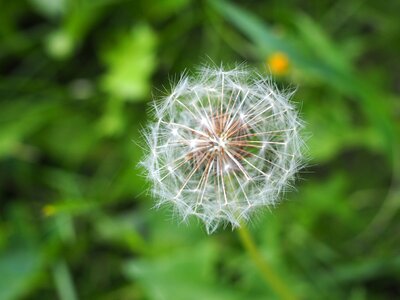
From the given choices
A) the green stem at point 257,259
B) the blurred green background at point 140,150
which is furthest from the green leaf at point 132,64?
the green stem at point 257,259

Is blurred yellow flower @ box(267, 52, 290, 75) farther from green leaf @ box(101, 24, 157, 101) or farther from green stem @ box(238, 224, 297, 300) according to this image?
green stem @ box(238, 224, 297, 300)

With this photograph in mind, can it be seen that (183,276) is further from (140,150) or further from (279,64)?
(279,64)

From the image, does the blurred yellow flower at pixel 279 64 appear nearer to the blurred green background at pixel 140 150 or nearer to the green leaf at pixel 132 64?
the blurred green background at pixel 140 150

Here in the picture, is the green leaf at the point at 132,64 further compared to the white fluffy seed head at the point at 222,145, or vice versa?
the green leaf at the point at 132,64

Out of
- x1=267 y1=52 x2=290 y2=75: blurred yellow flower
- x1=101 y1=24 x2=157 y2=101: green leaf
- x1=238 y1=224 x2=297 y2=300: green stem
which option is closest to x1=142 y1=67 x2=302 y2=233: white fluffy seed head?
x1=238 y1=224 x2=297 y2=300: green stem

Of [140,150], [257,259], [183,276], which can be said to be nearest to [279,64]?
[140,150]

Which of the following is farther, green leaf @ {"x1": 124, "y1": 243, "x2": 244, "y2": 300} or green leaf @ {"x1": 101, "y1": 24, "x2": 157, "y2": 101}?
green leaf @ {"x1": 101, "y1": 24, "x2": 157, "y2": 101}

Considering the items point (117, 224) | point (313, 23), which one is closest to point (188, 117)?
point (117, 224)
